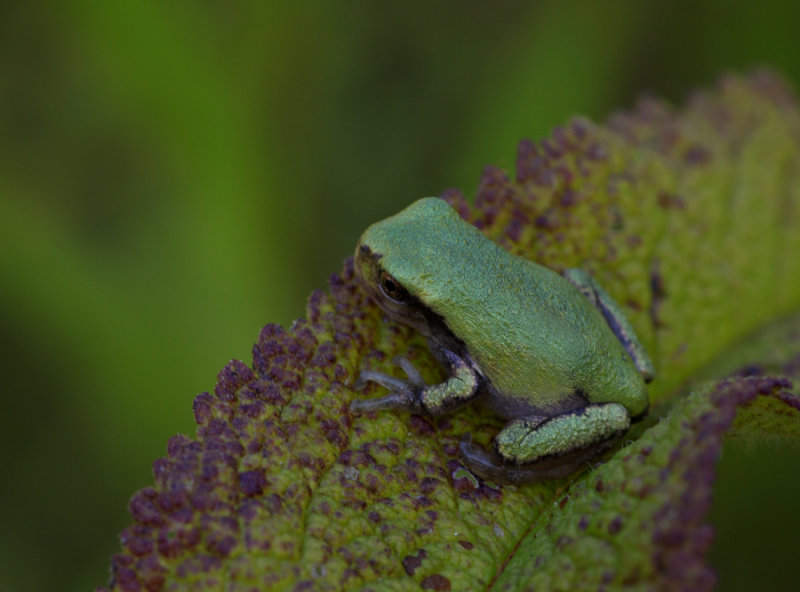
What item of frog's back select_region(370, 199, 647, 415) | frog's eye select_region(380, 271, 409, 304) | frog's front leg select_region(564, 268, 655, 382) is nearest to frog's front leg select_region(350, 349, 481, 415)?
frog's back select_region(370, 199, 647, 415)

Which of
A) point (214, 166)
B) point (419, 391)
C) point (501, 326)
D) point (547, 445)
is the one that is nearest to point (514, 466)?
point (547, 445)

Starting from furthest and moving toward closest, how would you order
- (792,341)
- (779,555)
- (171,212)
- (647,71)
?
(647,71)
(171,212)
(779,555)
(792,341)

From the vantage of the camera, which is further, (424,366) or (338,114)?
(338,114)

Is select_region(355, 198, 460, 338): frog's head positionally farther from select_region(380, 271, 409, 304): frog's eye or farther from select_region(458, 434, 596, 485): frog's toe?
select_region(458, 434, 596, 485): frog's toe

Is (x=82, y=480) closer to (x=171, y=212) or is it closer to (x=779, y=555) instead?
(x=171, y=212)

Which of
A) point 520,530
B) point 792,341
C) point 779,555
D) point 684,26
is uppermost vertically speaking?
point 684,26

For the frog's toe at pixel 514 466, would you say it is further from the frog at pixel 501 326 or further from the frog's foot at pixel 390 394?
the frog's foot at pixel 390 394

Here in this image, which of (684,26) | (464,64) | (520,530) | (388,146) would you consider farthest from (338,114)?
(520,530)
